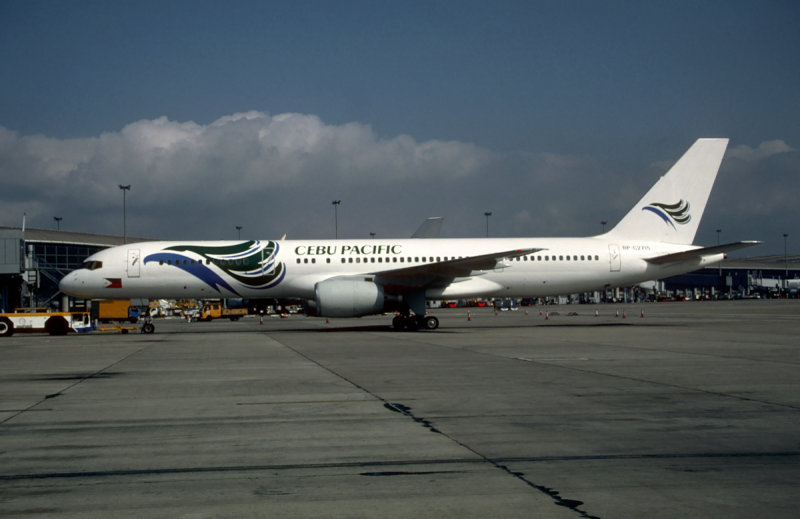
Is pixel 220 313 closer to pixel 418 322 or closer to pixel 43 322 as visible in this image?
pixel 43 322

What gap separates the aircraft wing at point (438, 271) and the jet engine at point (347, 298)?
787 millimetres

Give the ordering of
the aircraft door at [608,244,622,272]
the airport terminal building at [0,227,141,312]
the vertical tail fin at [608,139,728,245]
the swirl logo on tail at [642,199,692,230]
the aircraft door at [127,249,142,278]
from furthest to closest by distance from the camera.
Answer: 1. the airport terminal building at [0,227,141,312]
2. the swirl logo on tail at [642,199,692,230]
3. the vertical tail fin at [608,139,728,245]
4. the aircraft door at [608,244,622,272]
5. the aircraft door at [127,249,142,278]

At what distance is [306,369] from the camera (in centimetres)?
1327

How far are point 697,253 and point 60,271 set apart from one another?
50.6 metres

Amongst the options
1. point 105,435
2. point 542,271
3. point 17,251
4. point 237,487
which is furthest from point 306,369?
point 17,251

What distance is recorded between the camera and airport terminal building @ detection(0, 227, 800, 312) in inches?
1634

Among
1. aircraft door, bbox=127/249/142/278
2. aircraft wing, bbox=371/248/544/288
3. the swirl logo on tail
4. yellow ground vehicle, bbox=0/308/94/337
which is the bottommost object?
yellow ground vehicle, bbox=0/308/94/337

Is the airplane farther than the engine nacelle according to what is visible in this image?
Yes

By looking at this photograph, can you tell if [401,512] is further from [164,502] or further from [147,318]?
[147,318]

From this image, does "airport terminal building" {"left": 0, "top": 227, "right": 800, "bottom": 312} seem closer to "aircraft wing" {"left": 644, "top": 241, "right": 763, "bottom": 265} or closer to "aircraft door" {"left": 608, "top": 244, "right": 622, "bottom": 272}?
"aircraft door" {"left": 608, "top": 244, "right": 622, "bottom": 272}

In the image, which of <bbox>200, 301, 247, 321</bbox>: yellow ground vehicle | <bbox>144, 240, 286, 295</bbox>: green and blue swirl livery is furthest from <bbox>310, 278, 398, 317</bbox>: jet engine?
<bbox>200, 301, 247, 321</bbox>: yellow ground vehicle

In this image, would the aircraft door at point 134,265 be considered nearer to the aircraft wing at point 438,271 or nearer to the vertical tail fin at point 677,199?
the aircraft wing at point 438,271

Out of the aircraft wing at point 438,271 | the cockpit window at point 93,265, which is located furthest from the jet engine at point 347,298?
the cockpit window at point 93,265

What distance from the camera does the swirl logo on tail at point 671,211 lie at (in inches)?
1164
